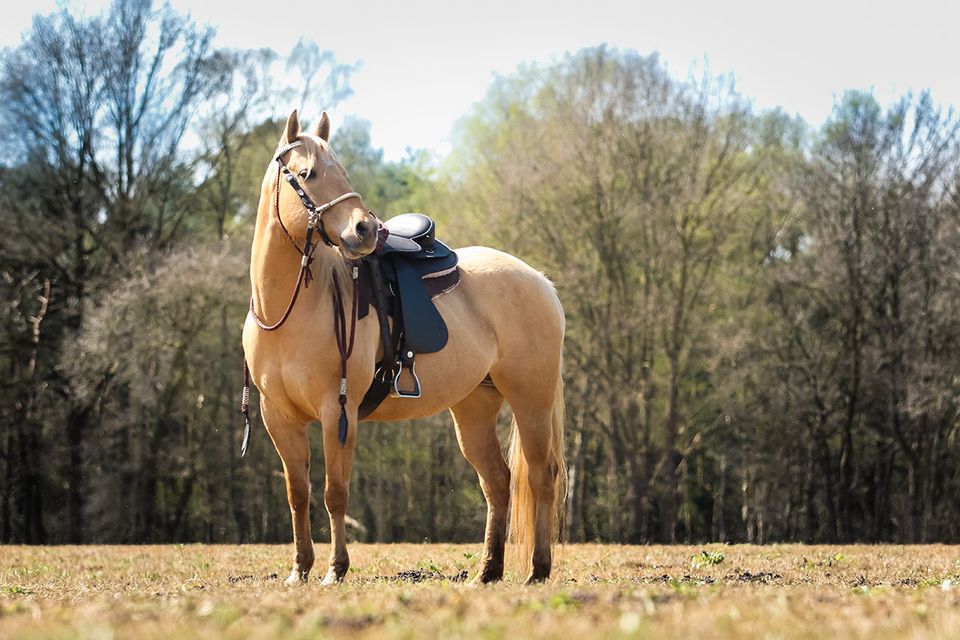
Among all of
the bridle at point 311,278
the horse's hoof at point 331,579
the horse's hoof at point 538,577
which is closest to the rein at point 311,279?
the bridle at point 311,278

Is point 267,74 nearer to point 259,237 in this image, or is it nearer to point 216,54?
point 216,54

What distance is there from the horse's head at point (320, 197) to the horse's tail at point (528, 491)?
2.50 metres

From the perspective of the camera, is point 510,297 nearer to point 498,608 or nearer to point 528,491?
point 528,491

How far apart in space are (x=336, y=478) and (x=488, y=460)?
1.94m

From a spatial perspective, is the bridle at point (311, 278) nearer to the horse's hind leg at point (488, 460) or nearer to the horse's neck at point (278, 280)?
the horse's neck at point (278, 280)

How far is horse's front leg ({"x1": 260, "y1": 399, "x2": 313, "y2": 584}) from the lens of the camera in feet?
29.3

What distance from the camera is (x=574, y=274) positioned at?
104ft

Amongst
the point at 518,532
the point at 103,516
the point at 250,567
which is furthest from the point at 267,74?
the point at 518,532

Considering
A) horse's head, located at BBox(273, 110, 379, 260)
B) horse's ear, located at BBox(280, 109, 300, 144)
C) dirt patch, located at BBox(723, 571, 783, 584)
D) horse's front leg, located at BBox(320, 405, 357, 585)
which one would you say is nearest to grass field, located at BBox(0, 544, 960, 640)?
dirt patch, located at BBox(723, 571, 783, 584)

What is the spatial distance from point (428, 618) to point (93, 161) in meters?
31.6

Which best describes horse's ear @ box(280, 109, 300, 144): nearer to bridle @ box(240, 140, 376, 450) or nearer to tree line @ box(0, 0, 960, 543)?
bridle @ box(240, 140, 376, 450)

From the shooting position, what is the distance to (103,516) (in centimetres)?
3297

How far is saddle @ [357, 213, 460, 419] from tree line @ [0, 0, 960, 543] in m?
22.0

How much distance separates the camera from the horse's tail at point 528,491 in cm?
991
